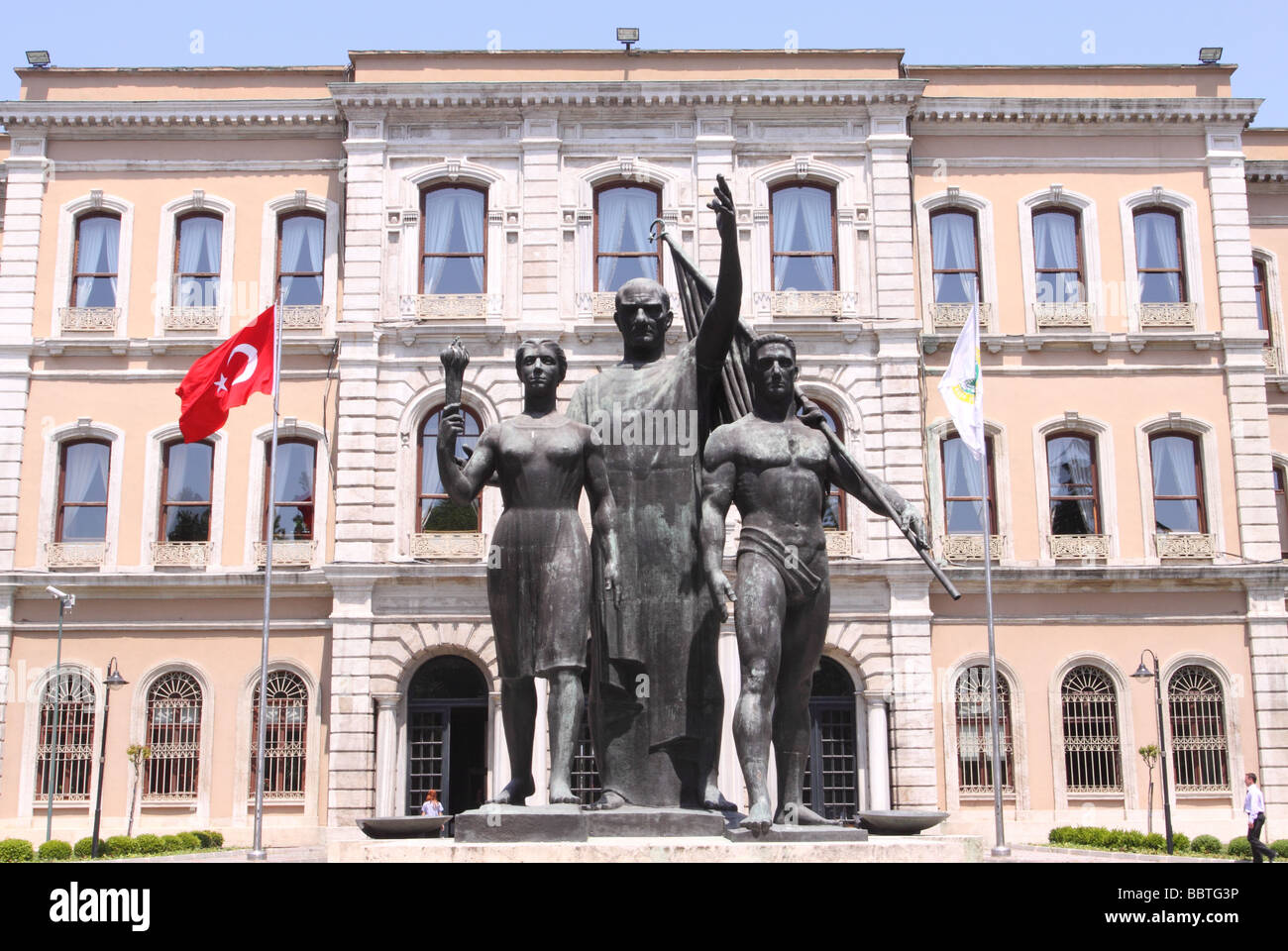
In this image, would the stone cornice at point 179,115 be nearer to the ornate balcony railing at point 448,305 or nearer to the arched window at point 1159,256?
the ornate balcony railing at point 448,305

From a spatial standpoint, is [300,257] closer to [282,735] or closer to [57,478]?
[57,478]

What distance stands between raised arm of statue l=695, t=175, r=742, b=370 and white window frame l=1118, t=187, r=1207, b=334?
2472 cm

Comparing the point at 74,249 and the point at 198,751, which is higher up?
the point at 74,249

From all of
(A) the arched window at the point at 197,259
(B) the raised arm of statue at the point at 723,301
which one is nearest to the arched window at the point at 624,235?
(A) the arched window at the point at 197,259

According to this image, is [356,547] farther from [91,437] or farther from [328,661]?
[91,437]

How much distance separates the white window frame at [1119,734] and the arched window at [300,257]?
18.7 metres

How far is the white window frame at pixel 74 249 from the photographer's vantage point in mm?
31031

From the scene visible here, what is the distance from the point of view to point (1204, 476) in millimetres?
30672

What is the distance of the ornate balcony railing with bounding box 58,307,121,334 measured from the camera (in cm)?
3091

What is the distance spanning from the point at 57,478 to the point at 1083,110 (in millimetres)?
25024

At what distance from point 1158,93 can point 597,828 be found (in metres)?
29.4

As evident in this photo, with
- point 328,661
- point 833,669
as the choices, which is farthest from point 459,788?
point 833,669

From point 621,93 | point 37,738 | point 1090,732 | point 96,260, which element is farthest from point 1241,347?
point 37,738

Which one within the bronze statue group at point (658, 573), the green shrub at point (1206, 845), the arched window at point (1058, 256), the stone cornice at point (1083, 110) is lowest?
the green shrub at point (1206, 845)
